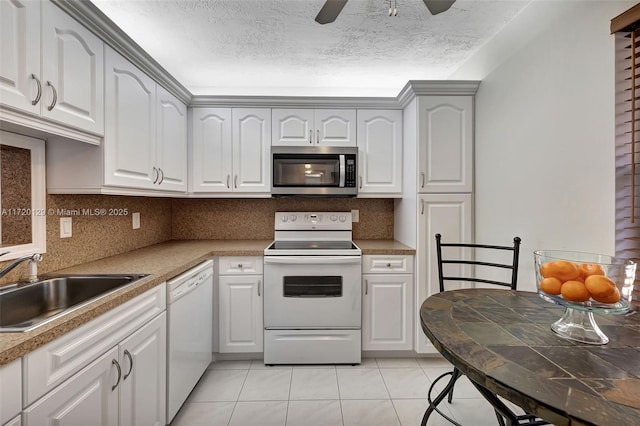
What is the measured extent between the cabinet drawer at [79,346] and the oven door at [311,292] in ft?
3.32

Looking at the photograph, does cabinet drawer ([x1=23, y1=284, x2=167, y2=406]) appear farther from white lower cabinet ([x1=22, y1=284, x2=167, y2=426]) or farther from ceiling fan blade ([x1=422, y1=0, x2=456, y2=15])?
ceiling fan blade ([x1=422, y1=0, x2=456, y2=15])

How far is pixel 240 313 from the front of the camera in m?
2.37

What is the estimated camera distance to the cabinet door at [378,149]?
2.67 metres

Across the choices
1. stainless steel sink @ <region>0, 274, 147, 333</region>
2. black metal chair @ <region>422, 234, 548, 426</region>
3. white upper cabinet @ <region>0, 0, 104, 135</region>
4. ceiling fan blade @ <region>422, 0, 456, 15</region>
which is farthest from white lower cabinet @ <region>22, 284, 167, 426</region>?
ceiling fan blade @ <region>422, 0, 456, 15</region>

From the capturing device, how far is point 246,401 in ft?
6.34

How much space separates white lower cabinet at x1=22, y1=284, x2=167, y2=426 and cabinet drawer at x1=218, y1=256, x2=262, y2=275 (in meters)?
0.78

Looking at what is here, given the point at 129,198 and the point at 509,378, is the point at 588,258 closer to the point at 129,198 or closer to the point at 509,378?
the point at 509,378

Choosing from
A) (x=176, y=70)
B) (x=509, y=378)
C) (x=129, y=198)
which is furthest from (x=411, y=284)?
(x=176, y=70)

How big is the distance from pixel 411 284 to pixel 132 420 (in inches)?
76.2

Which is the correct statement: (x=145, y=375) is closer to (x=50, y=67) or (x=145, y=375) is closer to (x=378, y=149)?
(x=50, y=67)

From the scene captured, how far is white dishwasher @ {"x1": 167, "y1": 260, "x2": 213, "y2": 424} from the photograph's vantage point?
1.65 m

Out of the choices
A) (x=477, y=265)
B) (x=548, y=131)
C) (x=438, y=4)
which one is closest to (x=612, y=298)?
(x=548, y=131)

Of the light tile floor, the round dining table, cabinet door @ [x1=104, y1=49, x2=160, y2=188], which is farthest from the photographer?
the light tile floor

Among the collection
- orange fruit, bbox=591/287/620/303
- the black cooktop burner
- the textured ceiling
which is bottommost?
the black cooktop burner
